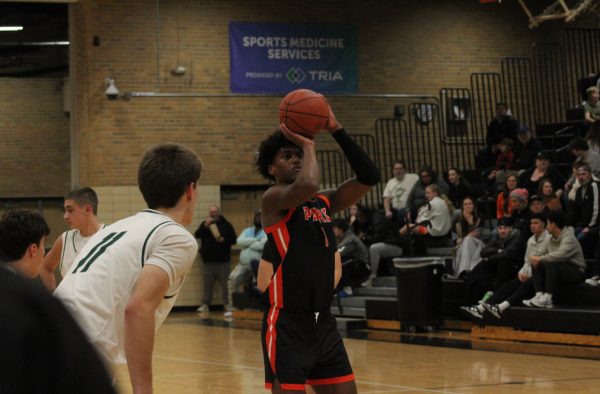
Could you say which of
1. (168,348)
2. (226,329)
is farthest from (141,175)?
(226,329)

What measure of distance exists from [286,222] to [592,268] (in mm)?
8929

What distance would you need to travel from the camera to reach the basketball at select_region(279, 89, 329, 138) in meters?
4.39

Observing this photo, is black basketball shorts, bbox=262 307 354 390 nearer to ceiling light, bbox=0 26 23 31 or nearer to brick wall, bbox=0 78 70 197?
ceiling light, bbox=0 26 23 31

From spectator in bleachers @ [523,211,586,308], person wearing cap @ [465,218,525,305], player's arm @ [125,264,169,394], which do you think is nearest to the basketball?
player's arm @ [125,264,169,394]

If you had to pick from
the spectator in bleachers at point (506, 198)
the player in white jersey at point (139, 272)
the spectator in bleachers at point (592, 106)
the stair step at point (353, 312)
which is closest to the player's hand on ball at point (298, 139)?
the player in white jersey at point (139, 272)

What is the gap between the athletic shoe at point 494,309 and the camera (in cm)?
1215

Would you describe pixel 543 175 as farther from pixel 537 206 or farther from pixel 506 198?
pixel 537 206

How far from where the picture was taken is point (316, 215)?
14.4 ft

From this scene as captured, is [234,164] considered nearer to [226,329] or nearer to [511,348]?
[226,329]

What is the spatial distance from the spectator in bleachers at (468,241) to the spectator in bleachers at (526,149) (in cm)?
226

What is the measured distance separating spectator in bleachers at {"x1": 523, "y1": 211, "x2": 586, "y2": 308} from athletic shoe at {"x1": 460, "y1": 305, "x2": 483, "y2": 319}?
0.76 metres

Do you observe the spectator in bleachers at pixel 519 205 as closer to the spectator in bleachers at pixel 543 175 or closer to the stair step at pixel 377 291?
the spectator in bleachers at pixel 543 175

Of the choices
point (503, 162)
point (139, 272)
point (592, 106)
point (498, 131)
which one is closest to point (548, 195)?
point (592, 106)

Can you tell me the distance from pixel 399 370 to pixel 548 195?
4422 millimetres
